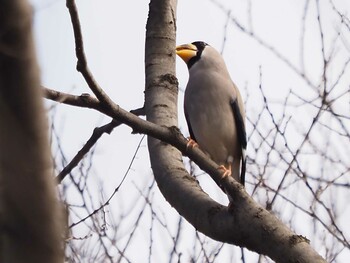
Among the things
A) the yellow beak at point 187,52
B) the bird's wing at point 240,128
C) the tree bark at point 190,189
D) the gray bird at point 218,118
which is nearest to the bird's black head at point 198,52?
the yellow beak at point 187,52

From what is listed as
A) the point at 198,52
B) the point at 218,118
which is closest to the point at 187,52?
the point at 198,52

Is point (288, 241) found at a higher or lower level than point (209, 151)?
lower

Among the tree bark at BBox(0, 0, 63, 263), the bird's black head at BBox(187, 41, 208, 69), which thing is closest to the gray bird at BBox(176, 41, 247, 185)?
the bird's black head at BBox(187, 41, 208, 69)

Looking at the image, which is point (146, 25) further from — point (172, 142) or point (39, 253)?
point (39, 253)

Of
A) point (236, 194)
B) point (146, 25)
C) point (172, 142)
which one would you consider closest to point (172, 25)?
point (146, 25)

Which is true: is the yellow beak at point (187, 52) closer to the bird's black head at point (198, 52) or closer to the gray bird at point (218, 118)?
the bird's black head at point (198, 52)

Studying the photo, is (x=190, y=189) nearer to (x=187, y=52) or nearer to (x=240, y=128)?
A: (x=240, y=128)

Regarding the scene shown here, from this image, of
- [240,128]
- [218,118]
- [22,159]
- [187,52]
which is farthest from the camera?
[187,52]

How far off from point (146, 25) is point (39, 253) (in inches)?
106

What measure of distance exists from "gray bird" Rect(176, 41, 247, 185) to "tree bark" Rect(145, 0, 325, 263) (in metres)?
1.58

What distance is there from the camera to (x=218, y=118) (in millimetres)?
4953

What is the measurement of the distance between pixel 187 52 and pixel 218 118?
112 cm

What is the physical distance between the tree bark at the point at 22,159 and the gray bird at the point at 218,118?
402cm

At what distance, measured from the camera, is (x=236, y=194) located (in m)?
2.24
